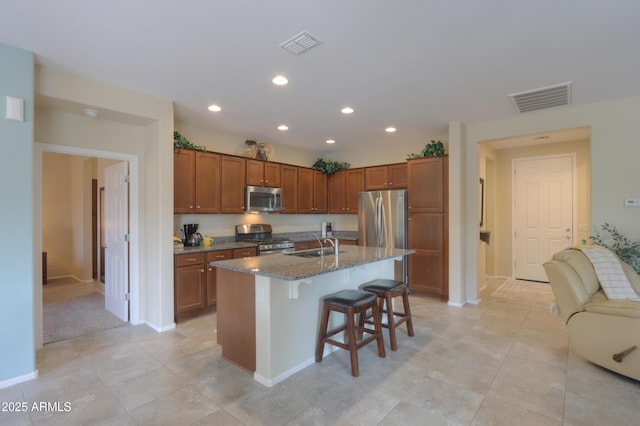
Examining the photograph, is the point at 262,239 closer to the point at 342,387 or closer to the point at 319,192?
the point at 319,192

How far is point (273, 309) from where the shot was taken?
2531 mm

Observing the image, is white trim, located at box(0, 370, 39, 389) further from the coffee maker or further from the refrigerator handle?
the refrigerator handle

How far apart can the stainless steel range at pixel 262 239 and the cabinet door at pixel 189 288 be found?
0.96m

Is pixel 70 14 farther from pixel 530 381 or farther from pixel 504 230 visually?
pixel 504 230

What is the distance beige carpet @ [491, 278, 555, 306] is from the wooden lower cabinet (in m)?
4.38

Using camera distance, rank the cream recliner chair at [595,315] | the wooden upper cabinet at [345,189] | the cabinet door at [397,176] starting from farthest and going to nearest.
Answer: the wooden upper cabinet at [345,189] → the cabinet door at [397,176] → the cream recliner chair at [595,315]

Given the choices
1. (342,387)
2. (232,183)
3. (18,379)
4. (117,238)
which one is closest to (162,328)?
(18,379)

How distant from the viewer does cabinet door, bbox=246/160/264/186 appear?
5109mm

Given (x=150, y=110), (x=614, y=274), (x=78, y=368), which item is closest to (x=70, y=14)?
(x=150, y=110)

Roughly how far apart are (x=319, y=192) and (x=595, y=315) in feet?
14.9

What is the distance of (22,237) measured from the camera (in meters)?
2.59

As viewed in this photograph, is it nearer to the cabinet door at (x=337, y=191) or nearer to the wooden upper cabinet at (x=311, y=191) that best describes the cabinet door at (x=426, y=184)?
the cabinet door at (x=337, y=191)

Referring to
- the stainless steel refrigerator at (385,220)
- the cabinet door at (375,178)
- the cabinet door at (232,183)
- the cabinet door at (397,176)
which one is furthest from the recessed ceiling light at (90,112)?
the cabinet door at (397,176)

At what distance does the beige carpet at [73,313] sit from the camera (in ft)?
12.0
